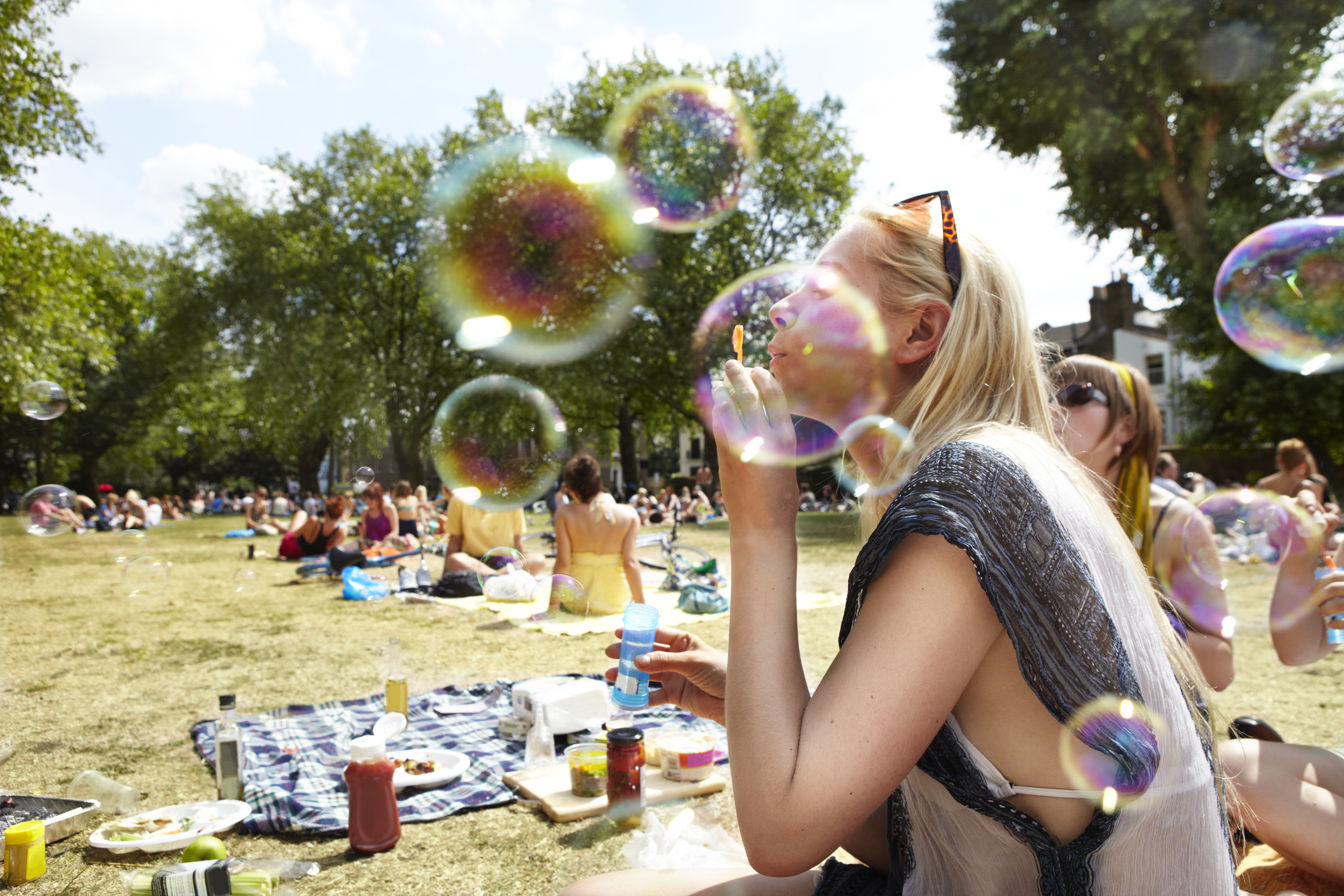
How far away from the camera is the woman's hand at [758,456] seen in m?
1.15

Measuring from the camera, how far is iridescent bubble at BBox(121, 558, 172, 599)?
6148 mm

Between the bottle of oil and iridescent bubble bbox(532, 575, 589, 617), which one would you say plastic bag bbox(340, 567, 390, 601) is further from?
the bottle of oil

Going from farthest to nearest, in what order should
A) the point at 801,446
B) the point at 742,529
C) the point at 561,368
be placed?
1. the point at 561,368
2. the point at 801,446
3. the point at 742,529

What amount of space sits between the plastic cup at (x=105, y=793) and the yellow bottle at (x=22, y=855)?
56 cm

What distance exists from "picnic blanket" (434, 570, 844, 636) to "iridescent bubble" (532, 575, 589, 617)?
11 centimetres

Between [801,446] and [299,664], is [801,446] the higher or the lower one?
the higher one

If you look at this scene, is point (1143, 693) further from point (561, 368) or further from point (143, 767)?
point (561, 368)

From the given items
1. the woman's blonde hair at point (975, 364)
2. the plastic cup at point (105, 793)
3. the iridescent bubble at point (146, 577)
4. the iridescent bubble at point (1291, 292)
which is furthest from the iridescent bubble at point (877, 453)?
the iridescent bubble at point (146, 577)

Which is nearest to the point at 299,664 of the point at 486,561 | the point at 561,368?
the point at 486,561

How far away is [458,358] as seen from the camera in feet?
86.3

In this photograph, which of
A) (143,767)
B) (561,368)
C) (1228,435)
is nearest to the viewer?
(143,767)

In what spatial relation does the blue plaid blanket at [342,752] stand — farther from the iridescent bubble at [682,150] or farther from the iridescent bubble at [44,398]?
the iridescent bubble at [682,150]

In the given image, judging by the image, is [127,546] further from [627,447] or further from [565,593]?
[627,447]

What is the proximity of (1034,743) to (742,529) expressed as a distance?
49 cm
